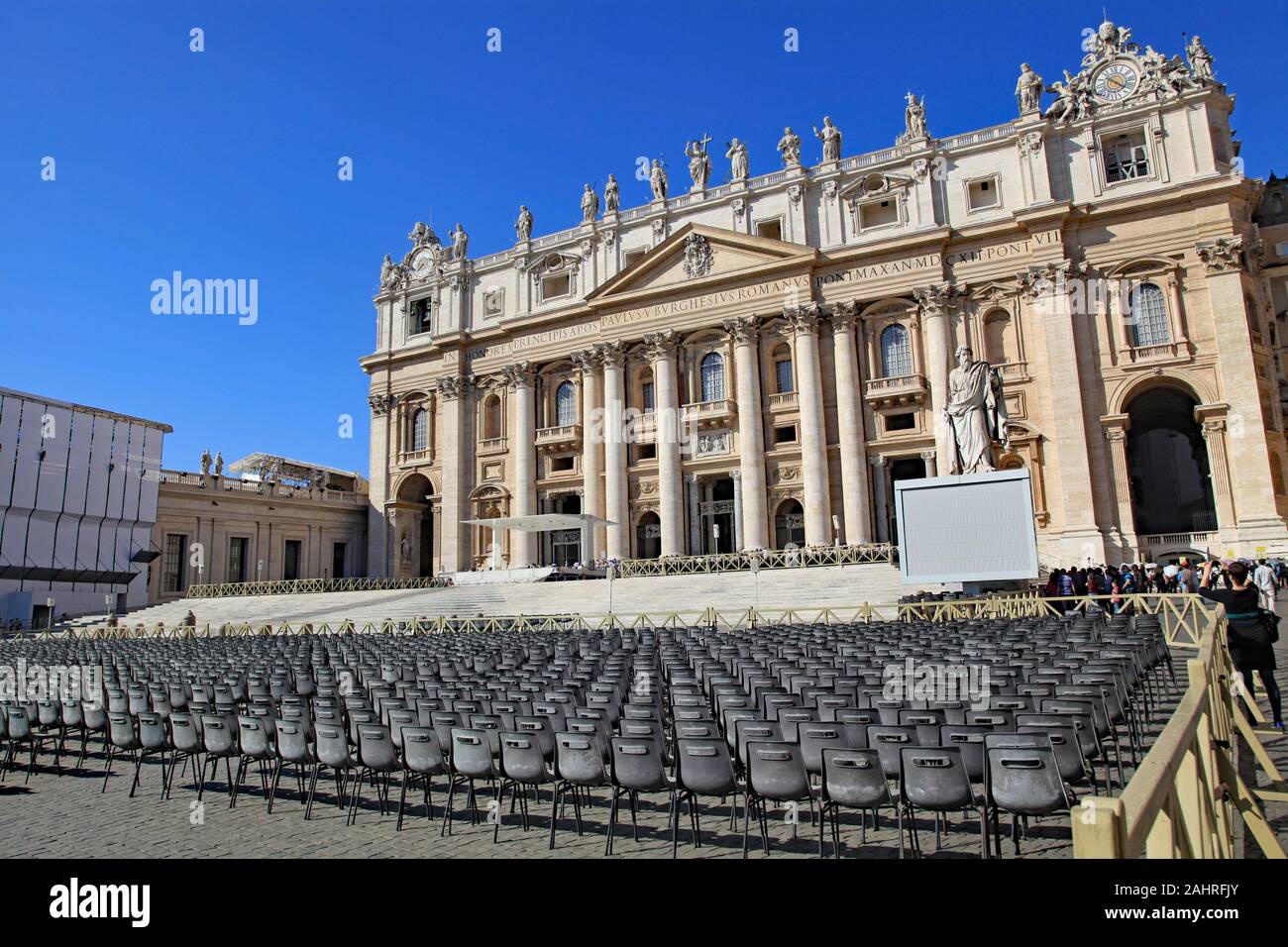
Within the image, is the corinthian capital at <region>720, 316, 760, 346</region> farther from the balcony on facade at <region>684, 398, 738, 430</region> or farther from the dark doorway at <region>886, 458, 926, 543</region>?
the dark doorway at <region>886, 458, 926, 543</region>

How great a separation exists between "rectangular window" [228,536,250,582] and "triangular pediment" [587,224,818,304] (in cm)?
2412

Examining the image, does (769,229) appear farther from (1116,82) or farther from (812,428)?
(1116,82)

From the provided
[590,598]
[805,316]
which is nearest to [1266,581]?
[590,598]

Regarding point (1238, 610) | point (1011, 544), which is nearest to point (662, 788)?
point (1238, 610)

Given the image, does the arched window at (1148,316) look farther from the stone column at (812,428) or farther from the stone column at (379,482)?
the stone column at (379,482)

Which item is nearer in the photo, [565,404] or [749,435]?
[749,435]

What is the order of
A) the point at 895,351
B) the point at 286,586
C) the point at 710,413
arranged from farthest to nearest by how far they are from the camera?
1. the point at 286,586
2. the point at 710,413
3. the point at 895,351

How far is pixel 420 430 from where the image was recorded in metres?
49.9

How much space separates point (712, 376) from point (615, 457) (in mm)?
6458

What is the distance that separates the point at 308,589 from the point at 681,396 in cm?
2152

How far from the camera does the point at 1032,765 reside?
5.07 meters
